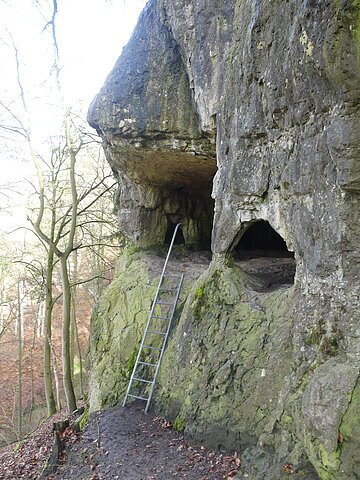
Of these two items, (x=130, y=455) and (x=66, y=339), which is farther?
(x=66, y=339)

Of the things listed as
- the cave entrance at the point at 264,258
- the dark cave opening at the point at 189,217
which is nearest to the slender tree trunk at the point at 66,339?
the dark cave opening at the point at 189,217

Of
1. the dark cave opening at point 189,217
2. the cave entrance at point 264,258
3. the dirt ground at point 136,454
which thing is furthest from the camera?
the dark cave opening at point 189,217

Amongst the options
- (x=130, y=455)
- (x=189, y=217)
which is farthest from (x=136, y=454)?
(x=189, y=217)

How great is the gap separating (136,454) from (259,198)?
4.15 metres

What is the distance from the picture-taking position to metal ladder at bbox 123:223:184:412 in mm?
7574

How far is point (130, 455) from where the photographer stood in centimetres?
601

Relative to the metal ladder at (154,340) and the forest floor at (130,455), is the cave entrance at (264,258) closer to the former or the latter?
the metal ladder at (154,340)

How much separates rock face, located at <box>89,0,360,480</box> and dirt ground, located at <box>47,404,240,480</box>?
0.29 metres

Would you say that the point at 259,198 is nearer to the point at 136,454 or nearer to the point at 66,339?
the point at 136,454

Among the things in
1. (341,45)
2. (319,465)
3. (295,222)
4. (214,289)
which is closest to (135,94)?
(214,289)

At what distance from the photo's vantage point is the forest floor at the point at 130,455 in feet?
17.9

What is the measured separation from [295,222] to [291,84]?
168cm

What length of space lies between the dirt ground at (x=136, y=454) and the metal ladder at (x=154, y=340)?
0.40 meters

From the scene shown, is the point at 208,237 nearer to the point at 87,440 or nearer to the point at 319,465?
the point at 87,440
